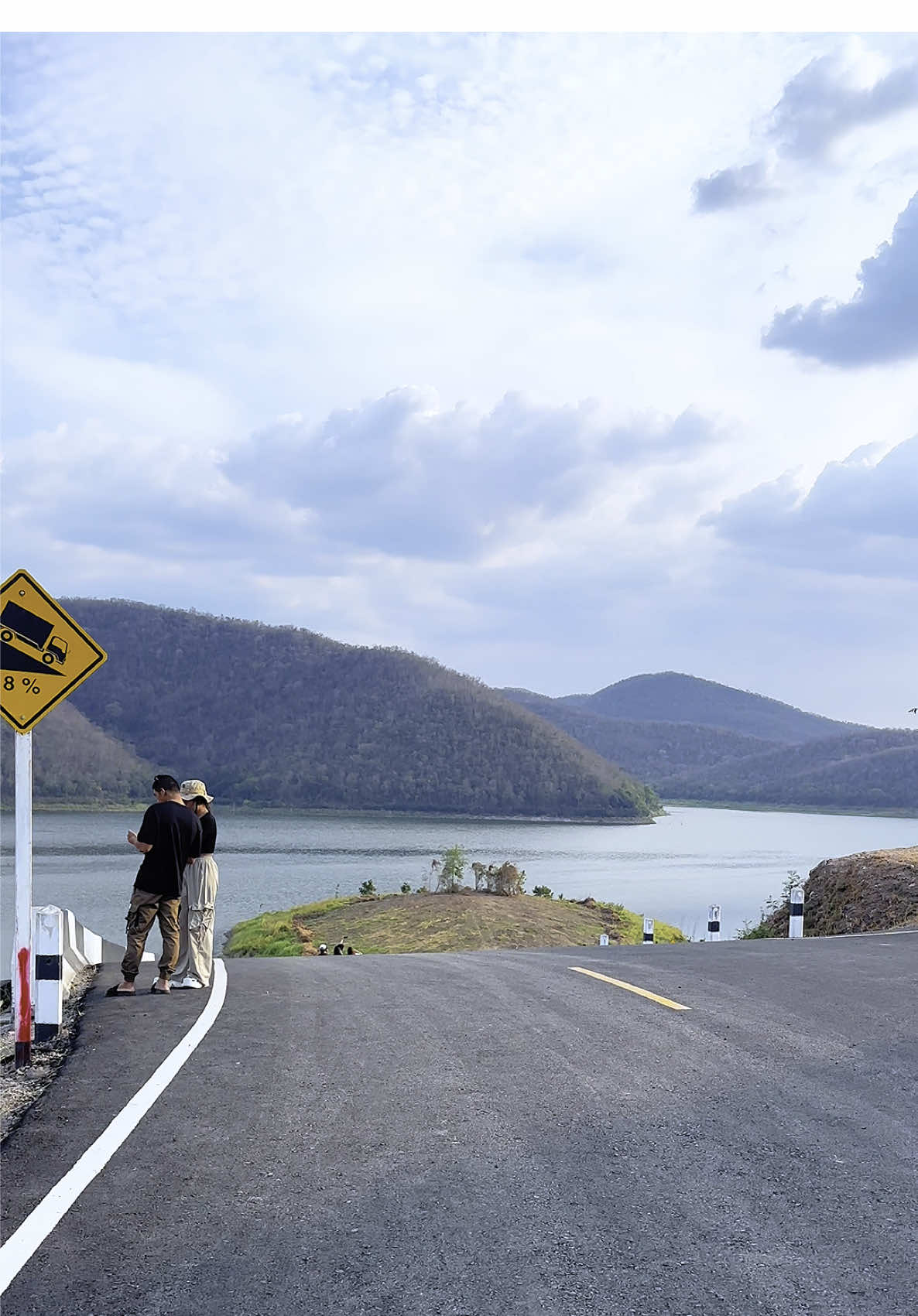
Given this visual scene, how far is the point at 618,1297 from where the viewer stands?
3.67 metres

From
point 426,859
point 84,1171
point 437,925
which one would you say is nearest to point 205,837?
point 84,1171

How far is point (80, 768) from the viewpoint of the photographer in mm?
168500

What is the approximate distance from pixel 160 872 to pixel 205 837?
56 cm

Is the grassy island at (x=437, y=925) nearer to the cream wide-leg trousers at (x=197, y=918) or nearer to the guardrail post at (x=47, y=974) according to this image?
the cream wide-leg trousers at (x=197, y=918)

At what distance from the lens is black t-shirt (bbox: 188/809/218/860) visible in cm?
973

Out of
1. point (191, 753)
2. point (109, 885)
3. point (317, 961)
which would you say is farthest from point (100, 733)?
point (317, 961)

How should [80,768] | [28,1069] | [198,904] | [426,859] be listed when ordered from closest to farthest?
[28,1069], [198,904], [426,859], [80,768]

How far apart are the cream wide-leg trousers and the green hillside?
150 metres

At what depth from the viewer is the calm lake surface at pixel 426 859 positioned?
56.5 meters

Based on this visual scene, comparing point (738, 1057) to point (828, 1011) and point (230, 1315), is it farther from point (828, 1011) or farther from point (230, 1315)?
point (230, 1315)

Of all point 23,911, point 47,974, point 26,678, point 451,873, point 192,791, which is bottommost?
point 451,873

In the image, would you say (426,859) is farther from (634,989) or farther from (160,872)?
(160,872)

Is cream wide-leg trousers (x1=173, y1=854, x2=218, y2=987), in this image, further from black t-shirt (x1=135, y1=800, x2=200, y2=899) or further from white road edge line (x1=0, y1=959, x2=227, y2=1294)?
white road edge line (x1=0, y1=959, x2=227, y2=1294)

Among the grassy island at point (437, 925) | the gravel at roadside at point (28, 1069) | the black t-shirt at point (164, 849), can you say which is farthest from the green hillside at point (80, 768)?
the gravel at roadside at point (28, 1069)
